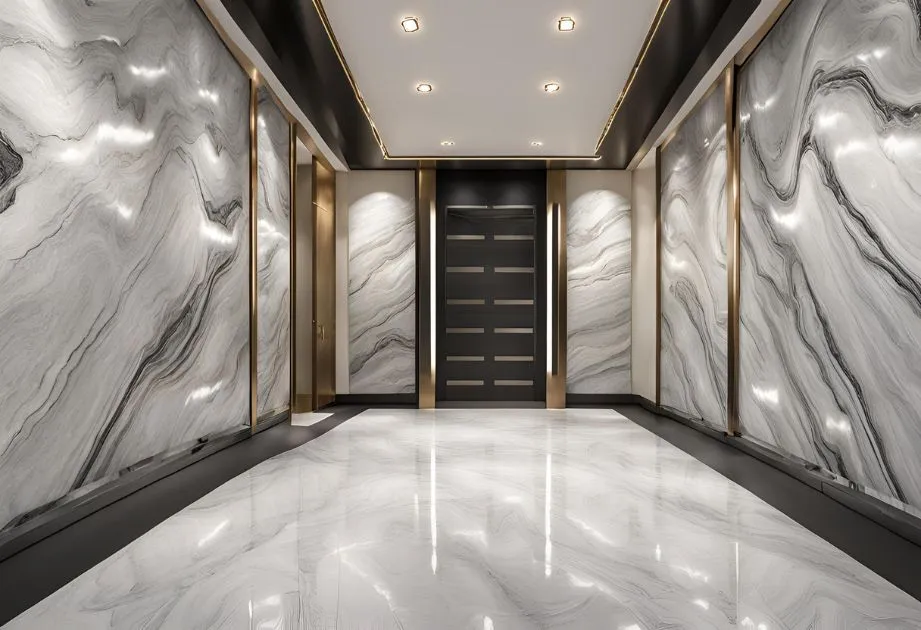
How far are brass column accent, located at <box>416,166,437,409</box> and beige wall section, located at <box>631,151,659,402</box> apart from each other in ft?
8.79

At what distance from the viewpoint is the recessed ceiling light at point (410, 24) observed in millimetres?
4062

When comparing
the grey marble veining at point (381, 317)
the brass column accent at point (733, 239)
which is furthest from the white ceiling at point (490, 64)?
the grey marble veining at point (381, 317)

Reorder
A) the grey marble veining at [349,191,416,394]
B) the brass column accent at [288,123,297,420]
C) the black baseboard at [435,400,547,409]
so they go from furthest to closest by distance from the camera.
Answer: the grey marble veining at [349,191,416,394] → the black baseboard at [435,400,547,409] → the brass column accent at [288,123,297,420]

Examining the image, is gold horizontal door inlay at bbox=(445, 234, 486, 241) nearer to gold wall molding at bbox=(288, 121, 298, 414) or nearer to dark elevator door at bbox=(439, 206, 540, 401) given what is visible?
dark elevator door at bbox=(439, 206, 540, 401)

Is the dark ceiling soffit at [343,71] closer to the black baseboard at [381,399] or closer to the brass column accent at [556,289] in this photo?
the brass column accent at [556,289]

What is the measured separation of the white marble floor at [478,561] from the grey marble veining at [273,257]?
62.7 inches

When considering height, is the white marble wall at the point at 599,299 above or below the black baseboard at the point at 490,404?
above

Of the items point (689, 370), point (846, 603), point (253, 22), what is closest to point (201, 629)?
point (846, 603)

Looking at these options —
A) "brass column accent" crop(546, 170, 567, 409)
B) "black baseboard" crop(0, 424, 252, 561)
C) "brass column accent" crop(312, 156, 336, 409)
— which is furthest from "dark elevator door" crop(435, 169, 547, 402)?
"black baseboard" crop(0, 424, 252, 561)

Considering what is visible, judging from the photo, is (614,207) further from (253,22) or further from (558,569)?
(558,569)

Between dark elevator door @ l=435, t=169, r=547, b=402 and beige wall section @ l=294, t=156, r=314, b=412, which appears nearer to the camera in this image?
beige wall section @ l=294, t=156, r=314, b=412

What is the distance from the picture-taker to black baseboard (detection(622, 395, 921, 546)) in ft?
8.54

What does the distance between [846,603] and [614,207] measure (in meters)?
6.36

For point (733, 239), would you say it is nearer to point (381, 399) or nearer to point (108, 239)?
point (108, 239)
